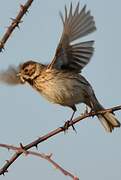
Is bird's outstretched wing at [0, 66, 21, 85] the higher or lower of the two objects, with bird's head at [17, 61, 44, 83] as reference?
lower

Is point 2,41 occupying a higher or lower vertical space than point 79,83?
lower

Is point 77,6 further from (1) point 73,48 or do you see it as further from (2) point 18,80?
(2) point 18,80

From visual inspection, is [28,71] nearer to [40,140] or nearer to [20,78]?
[20,78]

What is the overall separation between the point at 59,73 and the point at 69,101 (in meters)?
0.42

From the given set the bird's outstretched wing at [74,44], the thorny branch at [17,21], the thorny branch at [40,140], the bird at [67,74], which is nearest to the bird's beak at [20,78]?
the bird at [67,74]

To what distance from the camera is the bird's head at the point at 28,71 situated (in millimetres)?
6674

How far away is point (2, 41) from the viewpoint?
3580 mm

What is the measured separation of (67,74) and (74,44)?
2.02ft

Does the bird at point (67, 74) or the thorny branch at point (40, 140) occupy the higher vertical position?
the bird at point (67, 74)

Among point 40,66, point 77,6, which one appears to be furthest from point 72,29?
point 40,66

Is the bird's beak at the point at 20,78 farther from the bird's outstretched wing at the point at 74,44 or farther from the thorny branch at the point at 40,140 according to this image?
the thorny branch at the point at 40,140

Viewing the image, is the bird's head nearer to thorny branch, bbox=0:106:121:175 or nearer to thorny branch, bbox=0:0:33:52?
thorny branch, bbox=0:106:121:175

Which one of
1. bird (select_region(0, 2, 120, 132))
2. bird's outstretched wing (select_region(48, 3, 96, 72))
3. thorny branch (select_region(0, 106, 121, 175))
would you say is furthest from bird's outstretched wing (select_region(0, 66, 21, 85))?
thorny branch (select_region(0, 106, 121, 175))

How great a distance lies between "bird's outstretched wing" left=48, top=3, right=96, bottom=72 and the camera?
553cm
